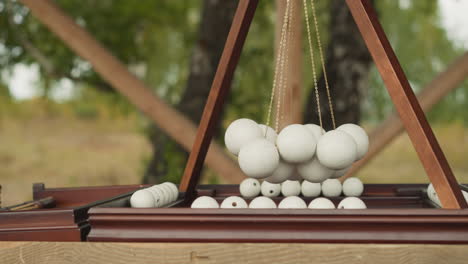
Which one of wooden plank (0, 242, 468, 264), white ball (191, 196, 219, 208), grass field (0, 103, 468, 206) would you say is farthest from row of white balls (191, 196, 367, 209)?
grass field (0, 103, 468, 206)

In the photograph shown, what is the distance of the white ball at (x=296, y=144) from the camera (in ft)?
5.35

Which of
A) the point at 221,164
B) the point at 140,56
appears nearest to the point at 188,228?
the point at 221,164

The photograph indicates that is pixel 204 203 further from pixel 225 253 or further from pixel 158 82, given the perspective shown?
pixel 158 82

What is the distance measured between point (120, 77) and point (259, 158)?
2.21m

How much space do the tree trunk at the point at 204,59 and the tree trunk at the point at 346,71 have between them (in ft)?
3.35

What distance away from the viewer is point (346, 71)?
14.1 ft

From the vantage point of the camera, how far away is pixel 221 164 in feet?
12.1

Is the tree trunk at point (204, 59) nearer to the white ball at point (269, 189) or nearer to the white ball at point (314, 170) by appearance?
the white ball at point (269, 189)

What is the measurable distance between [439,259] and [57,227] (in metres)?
1.03

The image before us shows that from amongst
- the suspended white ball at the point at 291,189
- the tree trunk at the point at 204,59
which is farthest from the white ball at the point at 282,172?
the tree trunk at the point at 204,59

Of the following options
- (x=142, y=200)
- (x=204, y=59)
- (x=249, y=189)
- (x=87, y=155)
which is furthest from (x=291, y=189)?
(x=87, y=155)

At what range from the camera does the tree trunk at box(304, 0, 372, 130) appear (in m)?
4.30

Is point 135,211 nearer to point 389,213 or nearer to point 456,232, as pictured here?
point 389,213

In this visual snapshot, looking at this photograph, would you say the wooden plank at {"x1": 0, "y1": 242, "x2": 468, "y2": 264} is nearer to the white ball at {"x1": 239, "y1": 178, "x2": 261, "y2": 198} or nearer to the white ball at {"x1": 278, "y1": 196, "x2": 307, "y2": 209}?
the white ball at {"x1": 278, "y1": 196, "x2": 307, "y2": 209}
